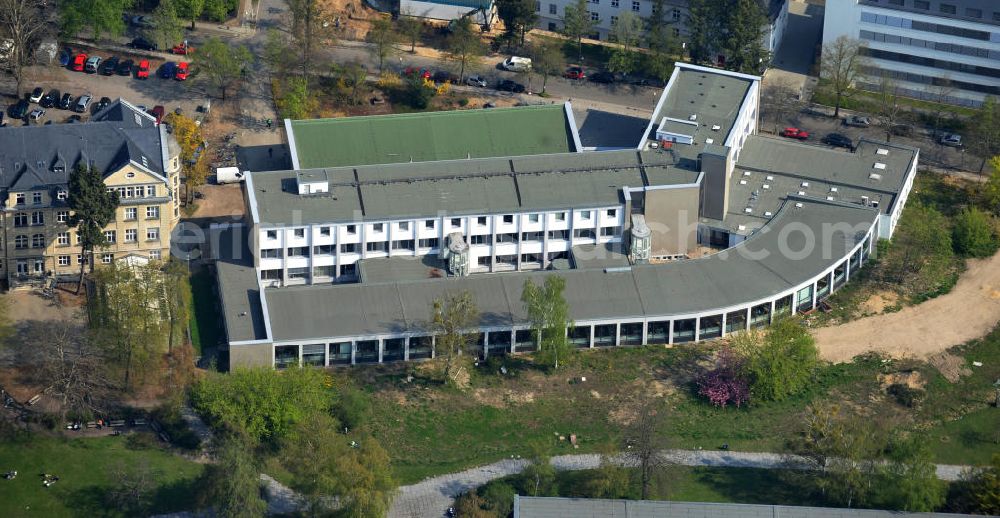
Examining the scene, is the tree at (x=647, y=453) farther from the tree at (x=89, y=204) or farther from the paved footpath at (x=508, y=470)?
the tree at (x=89, y=204)

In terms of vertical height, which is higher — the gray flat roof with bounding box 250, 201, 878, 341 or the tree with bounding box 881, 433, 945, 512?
the gray flat roof with bounding box 250, 201, 878, 341

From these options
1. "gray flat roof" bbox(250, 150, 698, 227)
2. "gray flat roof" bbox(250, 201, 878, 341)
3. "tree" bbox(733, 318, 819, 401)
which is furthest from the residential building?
"tree" bbox(733, 318, 819, 401)

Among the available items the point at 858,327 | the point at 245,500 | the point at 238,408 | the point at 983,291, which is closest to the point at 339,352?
the point at 238,408

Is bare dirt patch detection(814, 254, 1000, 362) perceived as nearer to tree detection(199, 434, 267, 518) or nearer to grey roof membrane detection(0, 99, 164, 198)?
tree detection(199, 434, 267, 518)

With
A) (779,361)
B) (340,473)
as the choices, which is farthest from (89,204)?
(779,361)

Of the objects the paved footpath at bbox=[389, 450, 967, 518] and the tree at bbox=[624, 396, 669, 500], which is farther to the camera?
the paved footpath at bbox=[389, 450, 967, 518]

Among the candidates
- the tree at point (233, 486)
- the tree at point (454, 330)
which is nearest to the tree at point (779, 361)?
the tree at point (454, 330)
